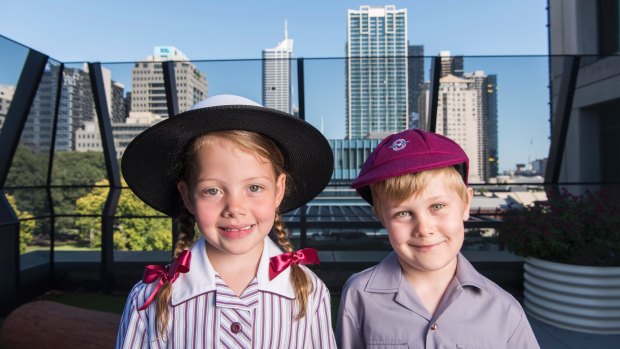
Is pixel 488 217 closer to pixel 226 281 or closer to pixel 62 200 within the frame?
pixel 226 281

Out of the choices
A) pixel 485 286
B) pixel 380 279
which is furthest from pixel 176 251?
pixel 485 286

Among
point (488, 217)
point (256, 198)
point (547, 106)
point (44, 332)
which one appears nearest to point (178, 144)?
point (256, 198)

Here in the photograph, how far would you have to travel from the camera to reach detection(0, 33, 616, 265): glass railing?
5344 mm

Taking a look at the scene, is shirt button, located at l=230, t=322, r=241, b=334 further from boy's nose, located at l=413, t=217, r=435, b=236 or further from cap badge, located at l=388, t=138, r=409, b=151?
cap badge, located at l=388, t=138, r=409, b=151

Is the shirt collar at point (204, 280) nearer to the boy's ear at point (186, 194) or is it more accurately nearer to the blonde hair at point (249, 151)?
the blonde hair at point (249, 151)

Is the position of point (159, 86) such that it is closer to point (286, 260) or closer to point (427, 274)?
point (286, 260)

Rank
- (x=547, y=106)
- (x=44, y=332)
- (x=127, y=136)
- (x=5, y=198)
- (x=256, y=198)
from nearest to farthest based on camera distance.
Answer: (x=256, y=198)
(x=44, y=332)
(x=5, y=198)
(x=547, y=106)
(x=127, y=136)

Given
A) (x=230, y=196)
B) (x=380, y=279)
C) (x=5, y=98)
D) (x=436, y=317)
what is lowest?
(x=436, y=317)

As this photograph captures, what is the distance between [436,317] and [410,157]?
55cm

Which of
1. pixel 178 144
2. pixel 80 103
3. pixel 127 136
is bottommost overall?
pixel 178 144

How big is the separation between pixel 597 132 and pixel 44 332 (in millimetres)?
6975

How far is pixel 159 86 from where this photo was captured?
18.6 feet

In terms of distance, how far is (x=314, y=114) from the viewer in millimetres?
5402

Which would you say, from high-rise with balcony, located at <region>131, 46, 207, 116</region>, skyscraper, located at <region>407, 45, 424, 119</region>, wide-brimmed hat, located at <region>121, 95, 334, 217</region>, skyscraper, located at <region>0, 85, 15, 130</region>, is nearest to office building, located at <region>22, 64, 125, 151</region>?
high-rise with balcony, located at <region>131, 46, 207, 116</region>
